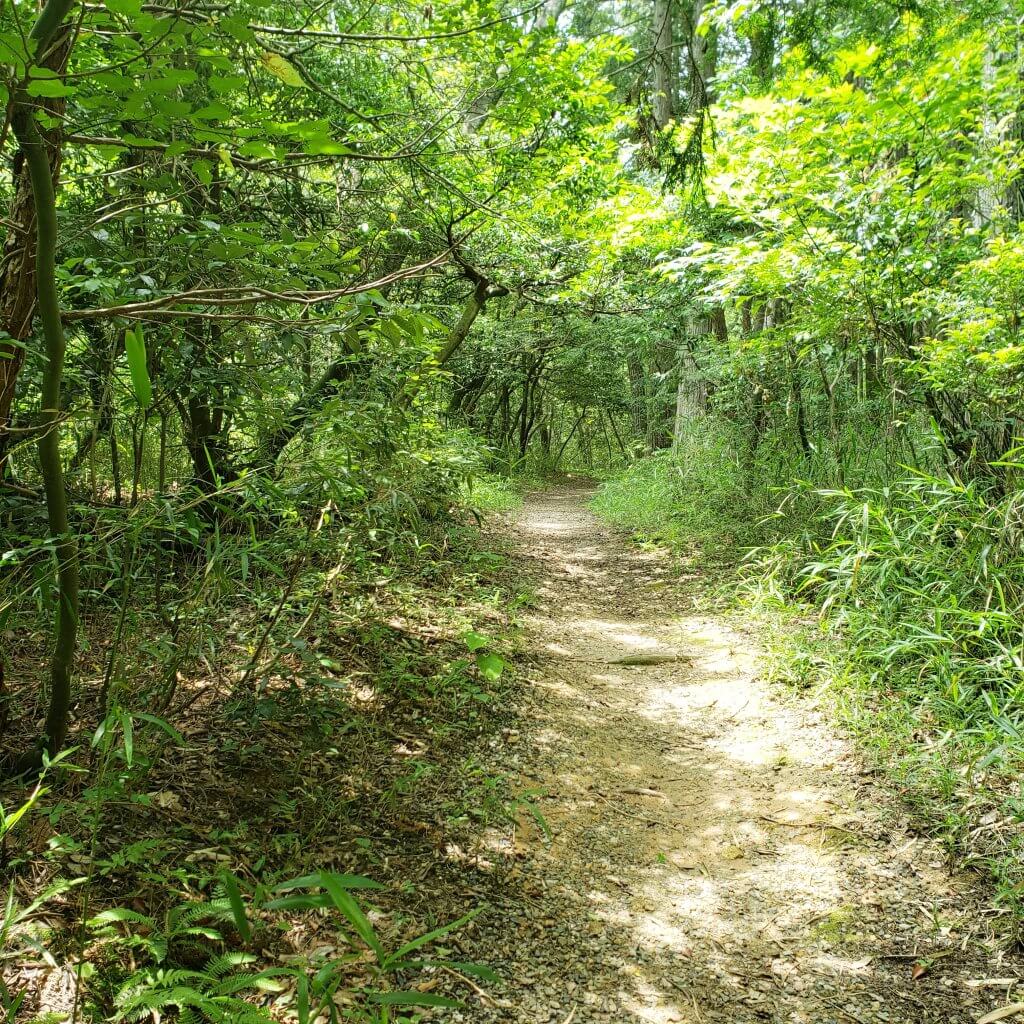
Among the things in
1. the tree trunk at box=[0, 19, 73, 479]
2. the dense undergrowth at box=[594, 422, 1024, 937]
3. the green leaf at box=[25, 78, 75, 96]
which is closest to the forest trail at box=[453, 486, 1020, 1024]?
the dense undergrowth at box=[594, 422, 1024, 937]

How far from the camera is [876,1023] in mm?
1971

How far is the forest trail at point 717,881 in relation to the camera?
2078 millimetres

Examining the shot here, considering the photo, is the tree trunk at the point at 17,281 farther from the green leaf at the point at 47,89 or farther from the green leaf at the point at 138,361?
the green leaf at the point at 138,361

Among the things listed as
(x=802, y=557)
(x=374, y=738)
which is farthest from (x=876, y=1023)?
(x=802, y=557)

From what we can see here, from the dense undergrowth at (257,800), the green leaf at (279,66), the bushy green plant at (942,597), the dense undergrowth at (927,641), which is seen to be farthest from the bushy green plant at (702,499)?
the green leaf at (279,66)

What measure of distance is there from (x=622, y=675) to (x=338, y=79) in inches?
201

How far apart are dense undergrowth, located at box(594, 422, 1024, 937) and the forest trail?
Result: 17cm

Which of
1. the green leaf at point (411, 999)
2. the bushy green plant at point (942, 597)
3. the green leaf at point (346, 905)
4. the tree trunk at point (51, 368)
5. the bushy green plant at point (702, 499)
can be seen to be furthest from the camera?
the bushy green plant at point (702, 499)

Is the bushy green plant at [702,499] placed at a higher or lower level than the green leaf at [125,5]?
lower

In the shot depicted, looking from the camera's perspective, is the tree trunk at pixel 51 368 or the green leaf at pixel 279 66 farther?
the green leaf at pixel 279 66

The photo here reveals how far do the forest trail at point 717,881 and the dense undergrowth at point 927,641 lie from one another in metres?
0.17

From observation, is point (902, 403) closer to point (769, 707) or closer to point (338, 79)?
point (769, 707)

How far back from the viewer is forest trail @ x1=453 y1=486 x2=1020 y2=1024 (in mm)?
2078

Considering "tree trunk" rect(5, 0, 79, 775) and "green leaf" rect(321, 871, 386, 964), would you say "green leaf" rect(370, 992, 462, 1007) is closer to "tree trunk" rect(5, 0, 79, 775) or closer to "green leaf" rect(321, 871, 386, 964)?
"green leaf" rect(321, 871, 386, 964)
